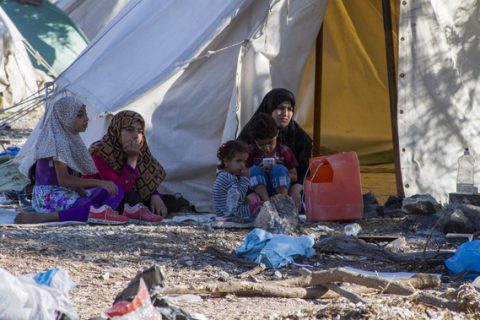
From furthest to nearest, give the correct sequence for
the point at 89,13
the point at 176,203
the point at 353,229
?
the point at 89,13, the point at 176,203, the point at 353,229

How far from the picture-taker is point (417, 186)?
7.24 metres

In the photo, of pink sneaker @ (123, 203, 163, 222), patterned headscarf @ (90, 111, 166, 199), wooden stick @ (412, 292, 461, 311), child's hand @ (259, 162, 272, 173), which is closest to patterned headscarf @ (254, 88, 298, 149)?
child's hand @ (259, 162, 272, 173)

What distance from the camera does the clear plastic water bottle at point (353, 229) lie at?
20.3 ft

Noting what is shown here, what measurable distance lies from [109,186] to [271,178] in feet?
3.43

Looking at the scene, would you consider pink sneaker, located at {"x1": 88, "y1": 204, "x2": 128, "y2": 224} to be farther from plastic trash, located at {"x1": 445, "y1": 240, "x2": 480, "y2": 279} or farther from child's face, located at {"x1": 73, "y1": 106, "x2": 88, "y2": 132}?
plastic trash, located at {"x1": 445, "y1": 240, "x2": 480, "y2": 279}

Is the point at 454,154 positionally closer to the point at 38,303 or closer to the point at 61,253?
the point at 61,253

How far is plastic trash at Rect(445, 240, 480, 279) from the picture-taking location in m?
4.90

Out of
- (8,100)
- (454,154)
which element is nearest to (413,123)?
(454,154)

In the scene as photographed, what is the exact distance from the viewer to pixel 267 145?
7.08m

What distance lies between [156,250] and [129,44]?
2.73 m

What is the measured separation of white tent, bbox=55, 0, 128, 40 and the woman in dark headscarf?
346 inches

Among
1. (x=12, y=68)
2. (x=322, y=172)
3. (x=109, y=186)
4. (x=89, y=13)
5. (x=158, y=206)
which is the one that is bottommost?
(x=158, y=206)

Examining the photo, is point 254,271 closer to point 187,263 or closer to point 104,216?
point 187,263

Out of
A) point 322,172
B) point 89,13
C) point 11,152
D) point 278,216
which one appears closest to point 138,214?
point 278,216
